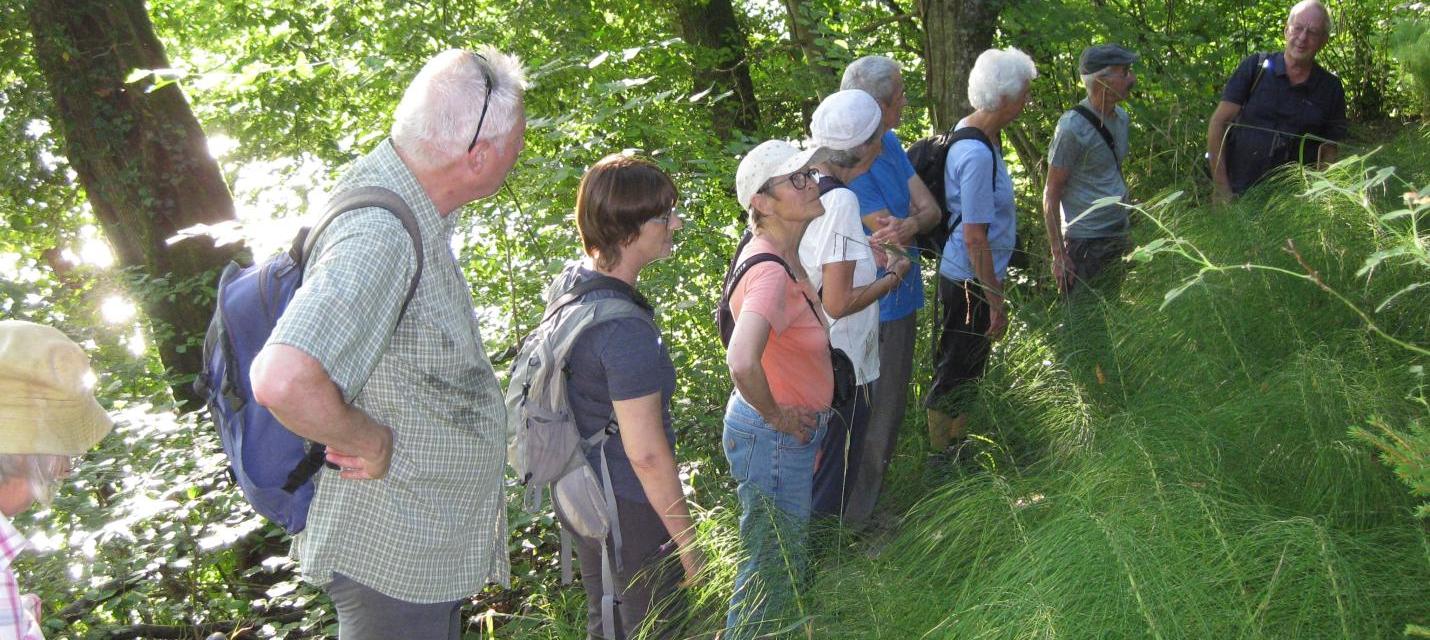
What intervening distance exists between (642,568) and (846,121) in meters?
1.82

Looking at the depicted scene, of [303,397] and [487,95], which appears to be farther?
[487,95]

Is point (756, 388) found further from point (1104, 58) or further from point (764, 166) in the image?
point (1104, 58)

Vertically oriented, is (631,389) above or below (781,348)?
above

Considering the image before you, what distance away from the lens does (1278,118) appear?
5.81 meters

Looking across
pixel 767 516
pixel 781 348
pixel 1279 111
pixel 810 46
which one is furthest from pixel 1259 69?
pixel 767 516

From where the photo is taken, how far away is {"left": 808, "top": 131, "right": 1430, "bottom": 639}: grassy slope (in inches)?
81.4

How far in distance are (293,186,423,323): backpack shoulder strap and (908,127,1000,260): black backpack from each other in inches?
114

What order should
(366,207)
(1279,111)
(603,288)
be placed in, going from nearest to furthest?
(366,207) → (603,288) → (1279,111)

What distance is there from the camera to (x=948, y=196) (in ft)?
15.8

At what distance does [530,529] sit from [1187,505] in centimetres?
298

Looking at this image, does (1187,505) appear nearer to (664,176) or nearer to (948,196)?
(664,176)

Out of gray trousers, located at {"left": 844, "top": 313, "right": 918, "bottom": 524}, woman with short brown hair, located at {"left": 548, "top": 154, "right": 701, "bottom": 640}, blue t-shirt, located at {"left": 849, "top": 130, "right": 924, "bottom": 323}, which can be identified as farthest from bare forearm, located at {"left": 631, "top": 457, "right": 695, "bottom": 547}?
blue t-shirt, located at {"left": 849, "top": 130, "right": 924, "bottom": 323}

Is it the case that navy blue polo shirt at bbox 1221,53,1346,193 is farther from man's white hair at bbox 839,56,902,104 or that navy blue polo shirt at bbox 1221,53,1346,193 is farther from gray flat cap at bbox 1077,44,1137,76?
man's white hair at bbox 839,56,902,104

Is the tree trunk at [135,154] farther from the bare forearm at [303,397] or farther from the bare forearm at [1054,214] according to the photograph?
the bare forearm at [303,397]
